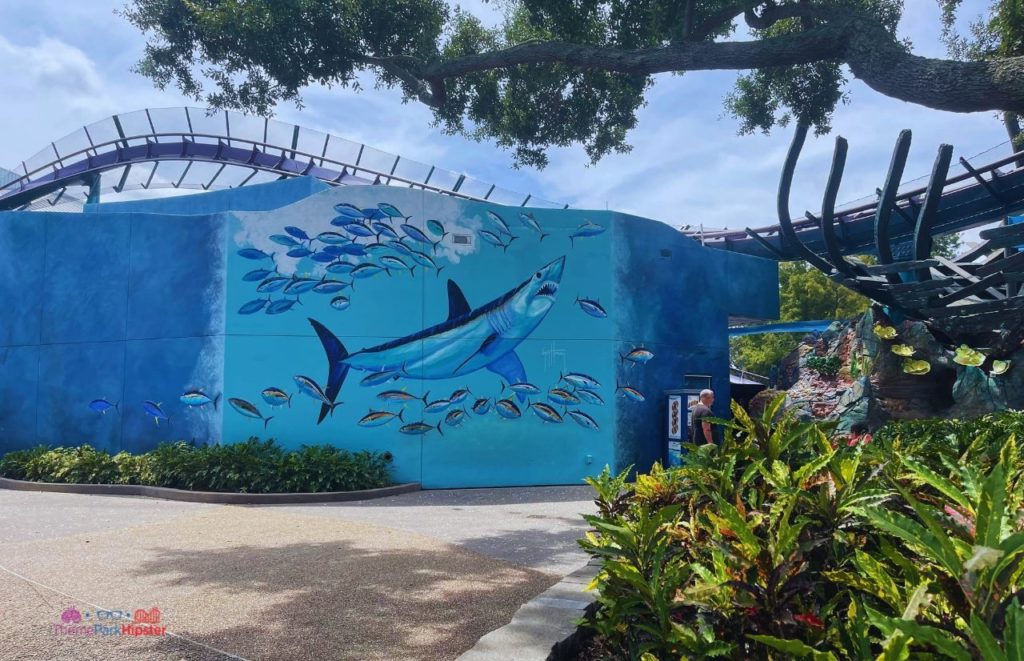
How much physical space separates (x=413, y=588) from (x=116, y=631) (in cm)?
211

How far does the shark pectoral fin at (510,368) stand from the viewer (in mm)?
14438

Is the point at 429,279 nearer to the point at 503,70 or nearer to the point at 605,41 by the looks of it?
the point at 503,70

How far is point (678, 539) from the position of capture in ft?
11.3

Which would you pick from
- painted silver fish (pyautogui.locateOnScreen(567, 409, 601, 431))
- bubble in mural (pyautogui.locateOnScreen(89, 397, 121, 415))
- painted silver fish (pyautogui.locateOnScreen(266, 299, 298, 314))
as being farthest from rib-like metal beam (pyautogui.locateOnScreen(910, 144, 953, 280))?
bubble in mural (pyautogui.locateOnScreen(89, 397, 121, 415))


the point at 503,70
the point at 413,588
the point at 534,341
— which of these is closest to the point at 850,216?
the point at 534,341

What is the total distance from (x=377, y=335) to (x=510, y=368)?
278 cm

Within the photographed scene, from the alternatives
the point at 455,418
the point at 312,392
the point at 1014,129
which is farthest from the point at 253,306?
the point at 1014,129

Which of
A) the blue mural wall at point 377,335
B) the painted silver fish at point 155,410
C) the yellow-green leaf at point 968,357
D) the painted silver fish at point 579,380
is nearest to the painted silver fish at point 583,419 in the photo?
the blue mural wall at point 377,335

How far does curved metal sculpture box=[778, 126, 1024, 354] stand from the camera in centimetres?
1246

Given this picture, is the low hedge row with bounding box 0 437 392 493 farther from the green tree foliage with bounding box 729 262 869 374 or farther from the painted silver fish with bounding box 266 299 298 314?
the green tree foliage with bounding box 729 262 869 374

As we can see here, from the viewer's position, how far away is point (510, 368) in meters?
14.5

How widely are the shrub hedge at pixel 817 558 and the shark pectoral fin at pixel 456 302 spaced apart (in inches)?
A: 421

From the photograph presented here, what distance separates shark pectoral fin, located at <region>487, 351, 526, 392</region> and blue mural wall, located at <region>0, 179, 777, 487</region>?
0.10 feet

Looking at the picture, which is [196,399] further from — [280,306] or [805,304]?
[805,304]
